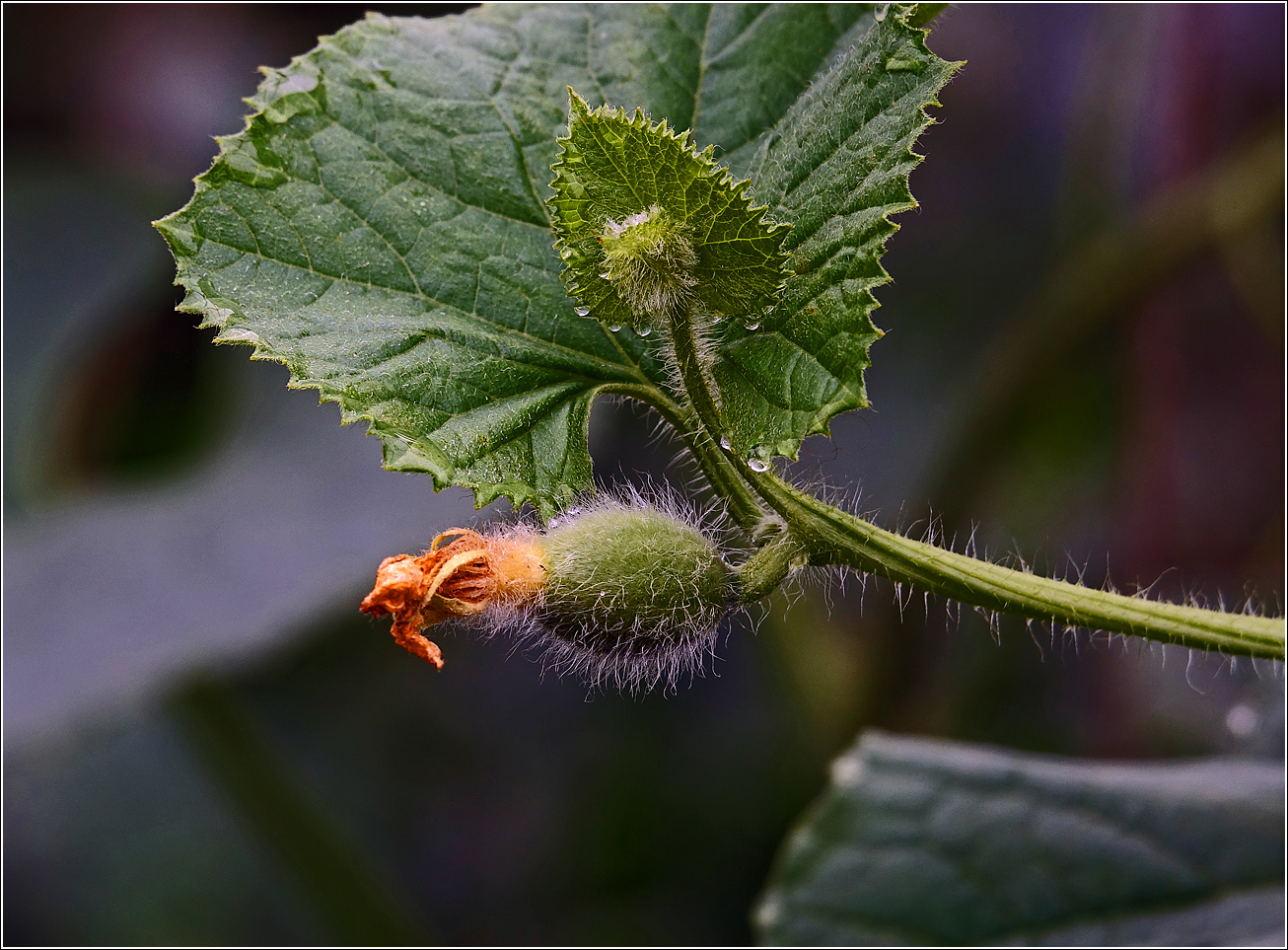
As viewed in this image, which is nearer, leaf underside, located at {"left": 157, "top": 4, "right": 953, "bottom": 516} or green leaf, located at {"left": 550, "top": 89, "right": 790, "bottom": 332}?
green leaf, located at {"left": 550, "top": 89, "right": 790, "bottom": 332}

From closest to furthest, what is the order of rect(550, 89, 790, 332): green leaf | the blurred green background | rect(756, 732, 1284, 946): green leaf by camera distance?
rect(550, 89, 790, 332): green leaf < rect(756, 732, 1284, 946): green leaf < the blurred green background

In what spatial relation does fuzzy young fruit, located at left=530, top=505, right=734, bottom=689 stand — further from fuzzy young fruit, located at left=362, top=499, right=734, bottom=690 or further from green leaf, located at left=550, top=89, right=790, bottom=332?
green leaf, located at left=550, top=89, right=790, bottom=332

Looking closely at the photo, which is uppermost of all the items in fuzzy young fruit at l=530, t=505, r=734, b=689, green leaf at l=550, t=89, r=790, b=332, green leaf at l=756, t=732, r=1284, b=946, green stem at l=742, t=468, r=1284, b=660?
green leaf at l=550, t=89, r=790, b=332

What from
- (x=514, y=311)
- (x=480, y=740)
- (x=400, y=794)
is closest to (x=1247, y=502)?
(x=480, y=740)

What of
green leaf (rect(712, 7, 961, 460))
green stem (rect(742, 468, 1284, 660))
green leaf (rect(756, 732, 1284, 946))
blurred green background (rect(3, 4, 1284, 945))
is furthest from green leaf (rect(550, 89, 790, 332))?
blurred green background (rect(3, 4, 1284, 945))

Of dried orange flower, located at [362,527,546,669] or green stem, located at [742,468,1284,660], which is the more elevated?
dried orange flower, located at [362,527,546,669]

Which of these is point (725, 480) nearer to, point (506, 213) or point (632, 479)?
point (506, 213)

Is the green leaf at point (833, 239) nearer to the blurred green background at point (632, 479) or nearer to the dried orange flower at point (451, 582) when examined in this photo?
the dried orange flower at point (451, 582)
